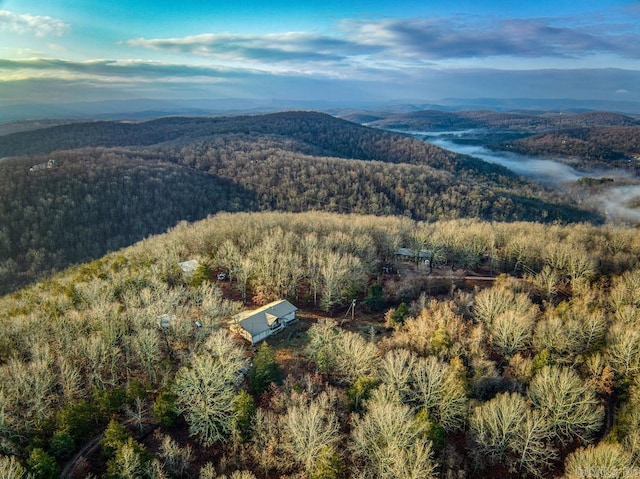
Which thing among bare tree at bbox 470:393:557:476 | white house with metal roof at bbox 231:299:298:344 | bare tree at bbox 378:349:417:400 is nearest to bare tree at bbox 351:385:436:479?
bare tree at bbox 378:349:417:400

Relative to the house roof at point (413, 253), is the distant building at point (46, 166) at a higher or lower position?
higher

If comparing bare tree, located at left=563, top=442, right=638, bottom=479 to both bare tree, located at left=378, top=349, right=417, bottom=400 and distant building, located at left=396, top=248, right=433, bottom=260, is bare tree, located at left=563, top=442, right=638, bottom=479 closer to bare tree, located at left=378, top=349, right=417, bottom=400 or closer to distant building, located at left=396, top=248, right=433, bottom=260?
bare tree, located at left=378, top=349, right=417, bottom=400

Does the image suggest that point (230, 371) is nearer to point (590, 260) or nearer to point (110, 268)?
point (110, 268)

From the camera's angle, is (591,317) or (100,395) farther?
(591,317)

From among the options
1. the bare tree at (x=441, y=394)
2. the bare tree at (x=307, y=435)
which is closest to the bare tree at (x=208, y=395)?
the bare tree at (x=307, y=435)

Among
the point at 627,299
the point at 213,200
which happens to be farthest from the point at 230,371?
the point at 213,200

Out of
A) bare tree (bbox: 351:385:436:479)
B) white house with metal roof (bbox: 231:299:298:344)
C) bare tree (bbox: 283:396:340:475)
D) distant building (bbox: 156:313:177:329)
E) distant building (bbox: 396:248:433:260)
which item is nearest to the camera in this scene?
bare tree (bbox: 351:385:436:479)

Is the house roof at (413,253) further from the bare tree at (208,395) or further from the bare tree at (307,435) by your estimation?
the bare tree at (307,435)
